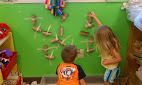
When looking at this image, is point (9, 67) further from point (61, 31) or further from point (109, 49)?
point (109, 49)

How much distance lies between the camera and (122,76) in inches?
91.1

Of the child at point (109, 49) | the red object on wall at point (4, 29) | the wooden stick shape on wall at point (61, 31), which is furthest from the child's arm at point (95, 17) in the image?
the red object on wall at point (4, 29)

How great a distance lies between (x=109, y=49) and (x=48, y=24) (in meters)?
0.67

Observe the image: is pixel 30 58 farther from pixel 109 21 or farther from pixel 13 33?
pixel 109 21

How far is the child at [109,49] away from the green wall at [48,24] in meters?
0.26

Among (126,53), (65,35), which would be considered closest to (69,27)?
(65,35)

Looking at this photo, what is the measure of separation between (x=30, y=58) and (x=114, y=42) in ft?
3.08

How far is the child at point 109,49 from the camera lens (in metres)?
2.03

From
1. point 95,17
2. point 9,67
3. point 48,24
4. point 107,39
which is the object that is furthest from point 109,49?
point 9,67

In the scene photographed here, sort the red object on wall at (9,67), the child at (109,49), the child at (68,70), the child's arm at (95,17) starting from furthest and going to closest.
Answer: the child's arm at (95,17)
the child at (109,49)
the red object on wall at (9,67)
the child at (68,70)

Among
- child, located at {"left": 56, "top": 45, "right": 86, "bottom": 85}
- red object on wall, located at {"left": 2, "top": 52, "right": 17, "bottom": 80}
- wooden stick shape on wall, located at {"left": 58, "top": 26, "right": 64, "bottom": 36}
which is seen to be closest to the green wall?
wooden stick shape on wall, located at {"left": 58, "top": 26, "right": 64, "bottom": 36}

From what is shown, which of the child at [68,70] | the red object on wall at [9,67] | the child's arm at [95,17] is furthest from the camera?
the child's arm at [95,17]

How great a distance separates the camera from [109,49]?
2.05 metres

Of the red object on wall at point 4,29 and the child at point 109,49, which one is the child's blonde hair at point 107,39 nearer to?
the child at point 109,49
